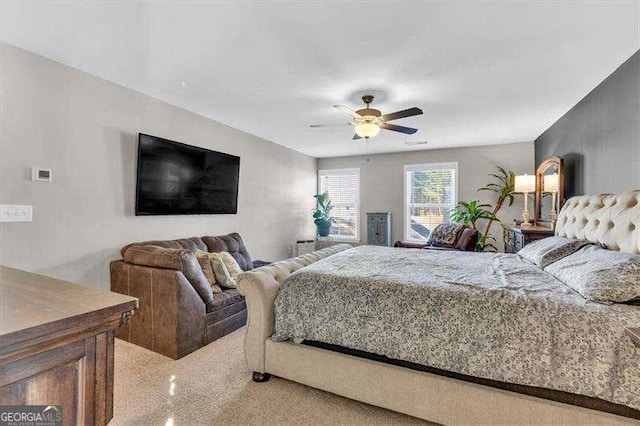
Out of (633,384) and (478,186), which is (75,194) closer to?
(633,384)

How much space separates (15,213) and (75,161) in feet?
2.02

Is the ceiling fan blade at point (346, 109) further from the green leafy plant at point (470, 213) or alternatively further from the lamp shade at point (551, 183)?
the green leafy plant at point (470, 213)

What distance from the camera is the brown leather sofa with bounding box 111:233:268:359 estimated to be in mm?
2490

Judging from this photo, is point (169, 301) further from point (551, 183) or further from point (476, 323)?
point (551, 183)

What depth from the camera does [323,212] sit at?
6.59m

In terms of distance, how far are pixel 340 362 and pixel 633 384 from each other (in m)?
1.42

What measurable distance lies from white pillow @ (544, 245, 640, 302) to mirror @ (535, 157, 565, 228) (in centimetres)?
203

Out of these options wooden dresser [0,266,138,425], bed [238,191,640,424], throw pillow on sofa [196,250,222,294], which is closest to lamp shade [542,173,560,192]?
bed [238,191,640,424]

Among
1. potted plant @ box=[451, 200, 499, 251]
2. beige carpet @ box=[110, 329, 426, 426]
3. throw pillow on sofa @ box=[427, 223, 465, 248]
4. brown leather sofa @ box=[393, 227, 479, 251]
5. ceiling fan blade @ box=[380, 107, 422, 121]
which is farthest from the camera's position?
potted plant @ box=[451, 200, 499, 251]

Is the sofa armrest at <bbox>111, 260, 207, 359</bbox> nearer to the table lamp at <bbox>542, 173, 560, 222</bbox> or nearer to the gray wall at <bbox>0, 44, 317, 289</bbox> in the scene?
the gray wall at <bbox>0, 44, 317, 289</bbox>

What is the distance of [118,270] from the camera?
9.18ft

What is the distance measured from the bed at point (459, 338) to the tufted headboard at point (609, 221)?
0.01 m

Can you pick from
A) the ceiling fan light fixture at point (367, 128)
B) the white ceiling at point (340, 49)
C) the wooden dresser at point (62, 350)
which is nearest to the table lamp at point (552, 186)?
the white ceiling at point (340, 49)

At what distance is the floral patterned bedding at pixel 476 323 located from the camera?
1.38m
